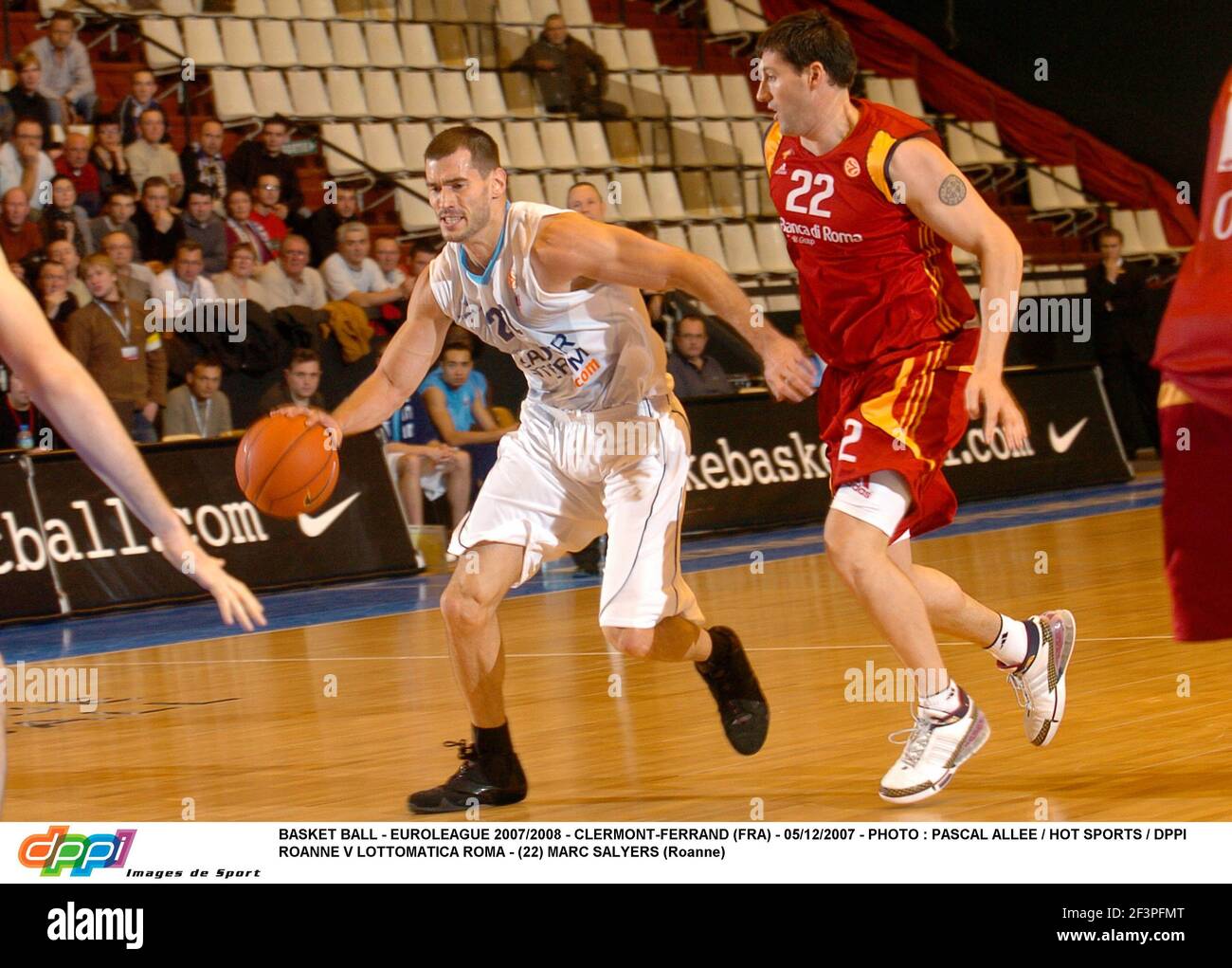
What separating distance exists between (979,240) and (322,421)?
1860 mm

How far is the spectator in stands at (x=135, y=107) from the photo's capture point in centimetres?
1279

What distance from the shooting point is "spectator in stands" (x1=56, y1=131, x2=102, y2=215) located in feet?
39.0

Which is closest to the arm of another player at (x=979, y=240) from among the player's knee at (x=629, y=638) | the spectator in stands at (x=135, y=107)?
the player's knee at (x=629, y=638)

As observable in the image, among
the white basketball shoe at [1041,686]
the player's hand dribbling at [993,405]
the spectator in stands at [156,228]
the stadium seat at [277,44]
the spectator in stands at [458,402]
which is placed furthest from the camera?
the stadium seat at [277,44]

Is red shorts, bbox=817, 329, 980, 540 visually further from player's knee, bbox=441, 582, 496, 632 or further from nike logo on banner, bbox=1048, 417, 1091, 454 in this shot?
nike logo on banner, bbox=1048, 417, 1091, 454

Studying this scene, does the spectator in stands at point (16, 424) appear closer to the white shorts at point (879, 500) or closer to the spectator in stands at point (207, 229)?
the spectator in stands at point (207, 229)

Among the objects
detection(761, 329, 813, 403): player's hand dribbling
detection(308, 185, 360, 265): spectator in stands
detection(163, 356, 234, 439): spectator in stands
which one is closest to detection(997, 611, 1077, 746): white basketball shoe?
detection(761, 329, 813, 403): player's hand dribbling

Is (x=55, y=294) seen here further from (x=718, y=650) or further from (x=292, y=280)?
(x=718, y=650)

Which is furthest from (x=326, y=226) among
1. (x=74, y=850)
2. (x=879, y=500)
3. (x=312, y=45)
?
(x=74, y=850)

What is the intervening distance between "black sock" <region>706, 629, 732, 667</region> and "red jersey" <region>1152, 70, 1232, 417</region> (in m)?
2.14

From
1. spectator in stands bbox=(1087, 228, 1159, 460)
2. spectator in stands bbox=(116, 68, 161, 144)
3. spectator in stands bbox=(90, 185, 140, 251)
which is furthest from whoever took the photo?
spectator in stands bbox=(1087, 228, 1159, 460)

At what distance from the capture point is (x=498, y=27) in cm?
1683

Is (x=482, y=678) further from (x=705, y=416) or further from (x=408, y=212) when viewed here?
(x=408, y=212)

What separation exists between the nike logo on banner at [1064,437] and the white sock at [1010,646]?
926 centimetres
